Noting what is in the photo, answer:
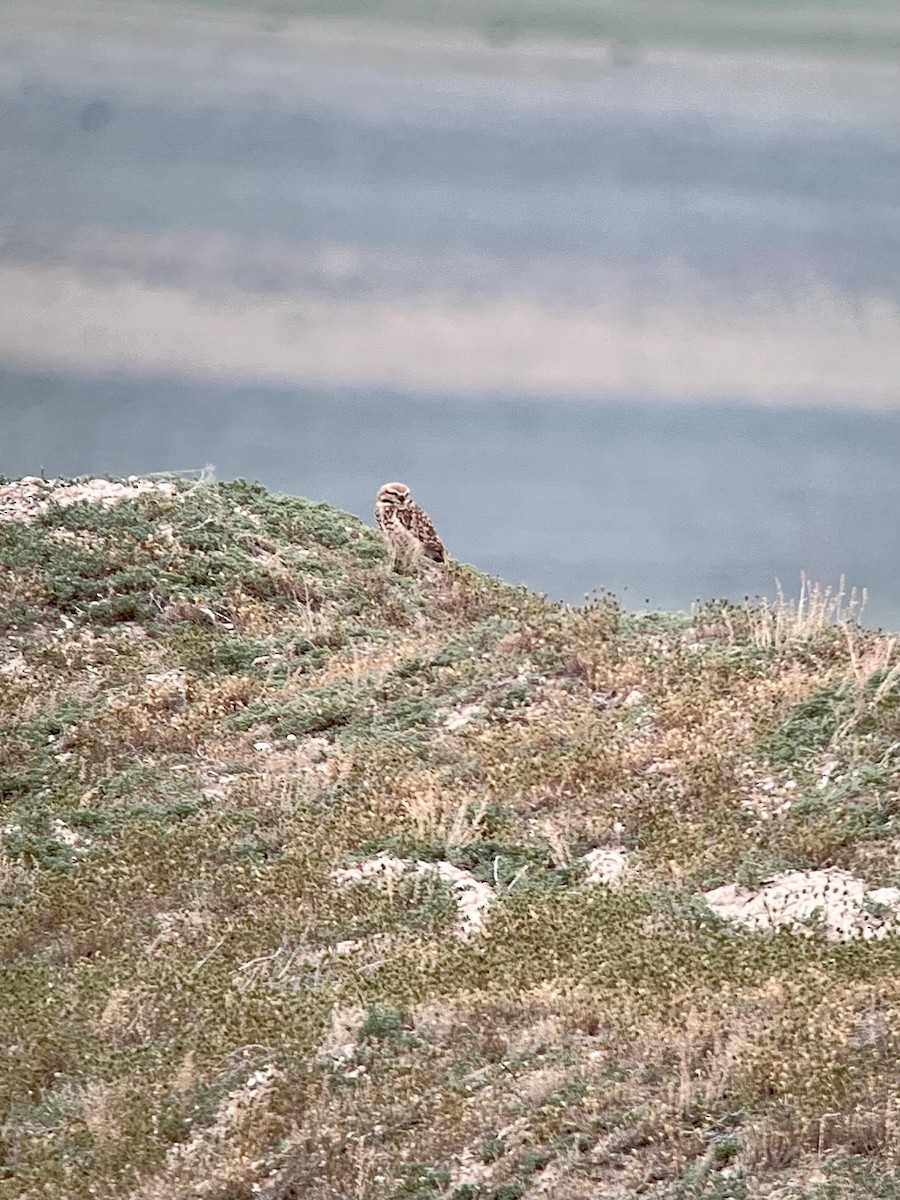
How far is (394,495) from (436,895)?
28.0ft

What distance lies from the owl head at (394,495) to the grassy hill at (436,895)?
5.04 feet

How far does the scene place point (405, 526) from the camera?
15562 mm

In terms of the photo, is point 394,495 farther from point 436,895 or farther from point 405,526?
point 436,895

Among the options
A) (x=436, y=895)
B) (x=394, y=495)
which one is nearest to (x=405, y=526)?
(x=394, y=495)

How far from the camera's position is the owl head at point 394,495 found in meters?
15.7

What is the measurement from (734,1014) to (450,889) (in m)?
2.48

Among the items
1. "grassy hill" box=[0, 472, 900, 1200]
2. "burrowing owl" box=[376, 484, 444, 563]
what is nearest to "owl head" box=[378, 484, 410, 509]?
"burrowing owl" box=[376, 484, 444, 563]

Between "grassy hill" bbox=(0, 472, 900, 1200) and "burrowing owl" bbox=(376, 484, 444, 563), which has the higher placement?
"burrowing owl" bbox=(376, 484, 444, 563)

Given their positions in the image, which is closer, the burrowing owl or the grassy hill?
the grassy hill

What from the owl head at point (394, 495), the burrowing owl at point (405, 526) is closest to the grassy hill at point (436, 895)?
the burrowing owl at point (405, 526)

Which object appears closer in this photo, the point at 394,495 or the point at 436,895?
the point at 436,895

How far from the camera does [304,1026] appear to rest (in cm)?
600

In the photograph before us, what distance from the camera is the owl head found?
617 inches

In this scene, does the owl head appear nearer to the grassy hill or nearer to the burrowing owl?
the burrowing owl
